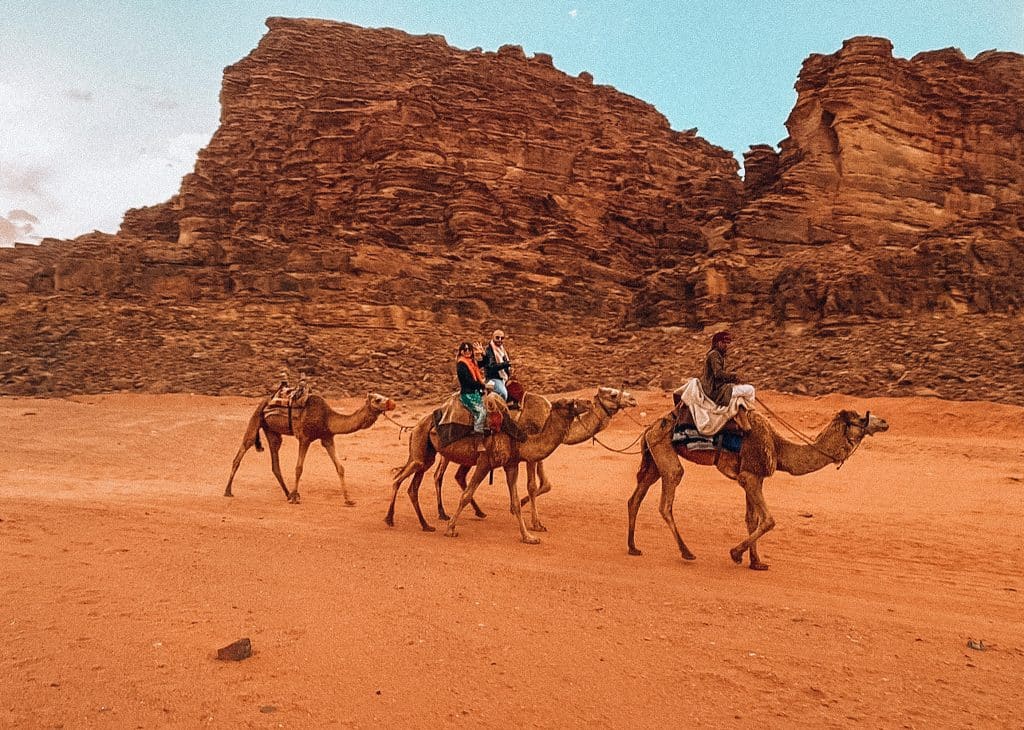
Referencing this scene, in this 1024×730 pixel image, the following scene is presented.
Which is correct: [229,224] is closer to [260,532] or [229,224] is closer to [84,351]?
[84,351]

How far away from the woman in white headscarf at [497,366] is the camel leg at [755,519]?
321cm

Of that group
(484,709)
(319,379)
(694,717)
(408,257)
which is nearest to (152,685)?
(484,709)

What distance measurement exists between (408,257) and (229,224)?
49.9ft

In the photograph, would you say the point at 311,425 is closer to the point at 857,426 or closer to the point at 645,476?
the point at 645,476

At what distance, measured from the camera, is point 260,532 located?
7996mm

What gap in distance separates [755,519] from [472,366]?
364 centimetres

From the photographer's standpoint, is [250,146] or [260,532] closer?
[260,532]

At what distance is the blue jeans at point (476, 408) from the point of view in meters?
8.19

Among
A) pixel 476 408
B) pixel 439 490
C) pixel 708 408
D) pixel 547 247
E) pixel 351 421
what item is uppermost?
pixel 547 247

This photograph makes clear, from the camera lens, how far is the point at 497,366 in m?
9.05

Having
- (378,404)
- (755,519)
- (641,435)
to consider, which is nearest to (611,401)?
(641,435)

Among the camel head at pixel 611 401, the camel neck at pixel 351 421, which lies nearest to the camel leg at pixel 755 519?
the camel head at pixel 611 401

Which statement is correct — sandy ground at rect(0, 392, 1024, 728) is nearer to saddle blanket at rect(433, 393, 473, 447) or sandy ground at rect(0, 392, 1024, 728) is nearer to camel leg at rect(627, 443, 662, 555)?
camel leg at rect(627, 443, 662, 555)

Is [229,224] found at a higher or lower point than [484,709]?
higher
